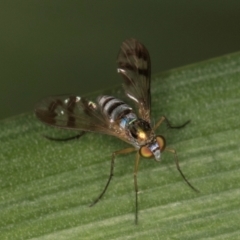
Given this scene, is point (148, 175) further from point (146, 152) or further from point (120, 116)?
point (120, 116)

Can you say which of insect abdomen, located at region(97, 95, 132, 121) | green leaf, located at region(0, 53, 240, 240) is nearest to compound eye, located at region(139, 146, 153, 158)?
green leaf, located at region(0, 53, 240, 240)

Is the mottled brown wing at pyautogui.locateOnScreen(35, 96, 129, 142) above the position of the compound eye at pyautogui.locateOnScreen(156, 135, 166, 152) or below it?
above

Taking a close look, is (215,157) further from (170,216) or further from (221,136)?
(170,216)

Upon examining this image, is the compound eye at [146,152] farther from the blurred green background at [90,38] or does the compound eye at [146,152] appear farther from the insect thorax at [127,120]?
the blurred green background at [90,38]

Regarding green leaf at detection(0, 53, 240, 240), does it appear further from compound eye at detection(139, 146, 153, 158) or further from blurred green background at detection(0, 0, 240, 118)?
blurred green background at detection(0, 0, 240, 118)

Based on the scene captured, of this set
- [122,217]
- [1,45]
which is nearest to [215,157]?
[122,217]

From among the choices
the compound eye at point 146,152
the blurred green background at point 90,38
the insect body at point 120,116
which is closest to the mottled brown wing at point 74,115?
the insect body at point 120,116

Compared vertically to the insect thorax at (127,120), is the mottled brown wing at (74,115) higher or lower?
higher
